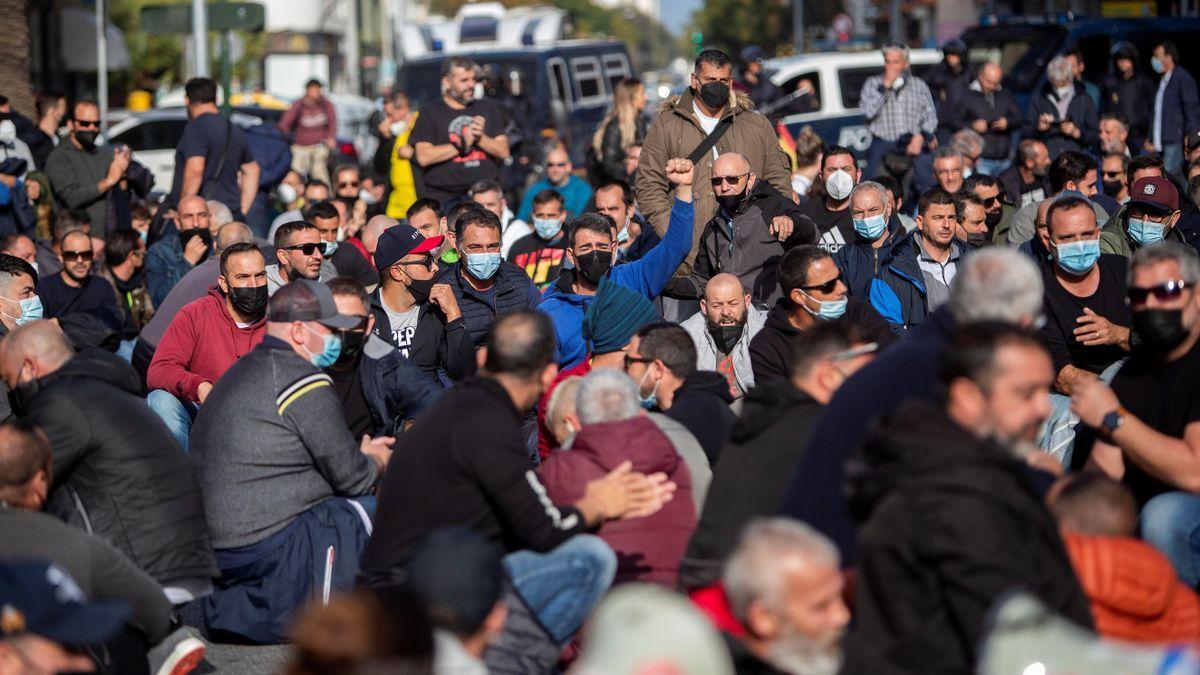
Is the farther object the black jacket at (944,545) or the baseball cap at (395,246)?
the baseball cap at (395,246)

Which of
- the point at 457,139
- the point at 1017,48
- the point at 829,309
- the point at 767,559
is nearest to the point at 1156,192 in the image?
the point at 829,309

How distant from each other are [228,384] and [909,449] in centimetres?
337

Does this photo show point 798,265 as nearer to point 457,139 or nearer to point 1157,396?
point 1157,396

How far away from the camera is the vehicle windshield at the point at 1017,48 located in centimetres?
1820

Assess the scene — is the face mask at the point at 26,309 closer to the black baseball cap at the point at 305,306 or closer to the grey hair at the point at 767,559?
the black baseball cap at the point at 305,306

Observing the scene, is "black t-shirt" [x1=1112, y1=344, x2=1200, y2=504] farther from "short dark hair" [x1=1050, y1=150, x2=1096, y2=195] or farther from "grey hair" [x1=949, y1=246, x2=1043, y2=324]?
"short dark hair" [x1=1050, y1=150, x2=1096, y2=195]

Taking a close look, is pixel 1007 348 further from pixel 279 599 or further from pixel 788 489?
pixel 279 599

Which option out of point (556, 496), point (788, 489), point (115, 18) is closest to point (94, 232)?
point (556, 496)

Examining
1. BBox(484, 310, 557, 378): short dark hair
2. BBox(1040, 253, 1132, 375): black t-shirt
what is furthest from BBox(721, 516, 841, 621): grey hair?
BBox(1040, 253, 1132, 375): black t-shirt

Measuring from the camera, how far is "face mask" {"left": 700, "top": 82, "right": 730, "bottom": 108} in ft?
32.3

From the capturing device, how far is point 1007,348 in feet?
14.3

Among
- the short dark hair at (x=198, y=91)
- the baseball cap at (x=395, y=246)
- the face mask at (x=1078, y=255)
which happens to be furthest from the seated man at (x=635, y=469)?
the short dark hair at (x=198, y=91)

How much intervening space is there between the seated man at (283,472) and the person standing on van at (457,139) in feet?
18.4

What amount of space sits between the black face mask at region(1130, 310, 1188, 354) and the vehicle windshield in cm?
1260
